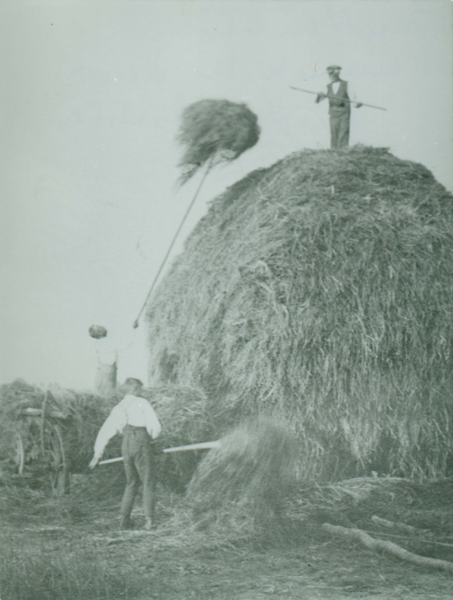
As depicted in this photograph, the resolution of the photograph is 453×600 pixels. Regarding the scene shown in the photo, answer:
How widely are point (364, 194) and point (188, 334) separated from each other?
1962 millimetres

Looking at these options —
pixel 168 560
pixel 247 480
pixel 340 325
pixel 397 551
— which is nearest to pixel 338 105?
pixel 340 325

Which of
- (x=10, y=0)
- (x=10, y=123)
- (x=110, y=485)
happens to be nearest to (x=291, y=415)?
(x=110, y=485)

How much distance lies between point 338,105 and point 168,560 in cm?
396

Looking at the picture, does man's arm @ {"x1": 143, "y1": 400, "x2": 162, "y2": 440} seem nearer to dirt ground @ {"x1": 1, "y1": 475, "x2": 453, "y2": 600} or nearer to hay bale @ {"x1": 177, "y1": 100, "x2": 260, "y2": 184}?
dirt ground @ {"x1": 1, "y1": 475, "x2": 453, "y2": 600}

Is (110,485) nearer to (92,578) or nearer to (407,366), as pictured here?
(92,578)

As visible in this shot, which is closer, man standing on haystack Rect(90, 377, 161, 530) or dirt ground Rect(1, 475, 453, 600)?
dirt ground Rect(1, 475, 453, 600)

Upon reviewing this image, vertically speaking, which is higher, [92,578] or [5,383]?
[5,383]

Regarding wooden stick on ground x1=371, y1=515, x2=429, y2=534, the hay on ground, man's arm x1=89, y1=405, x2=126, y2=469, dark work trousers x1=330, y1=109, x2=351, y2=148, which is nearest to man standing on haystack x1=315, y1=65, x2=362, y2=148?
dark work trousers x1=330, y1=109, x2=351, y2=148

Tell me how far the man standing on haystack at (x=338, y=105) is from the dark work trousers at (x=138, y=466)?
312cm

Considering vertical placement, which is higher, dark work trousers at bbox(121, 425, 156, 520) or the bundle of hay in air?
the bundle of hay in air

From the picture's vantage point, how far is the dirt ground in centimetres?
351

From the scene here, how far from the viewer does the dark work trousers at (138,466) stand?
385 centimetres

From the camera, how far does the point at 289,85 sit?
4617 mm

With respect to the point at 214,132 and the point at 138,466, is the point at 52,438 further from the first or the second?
the point at 214,132
